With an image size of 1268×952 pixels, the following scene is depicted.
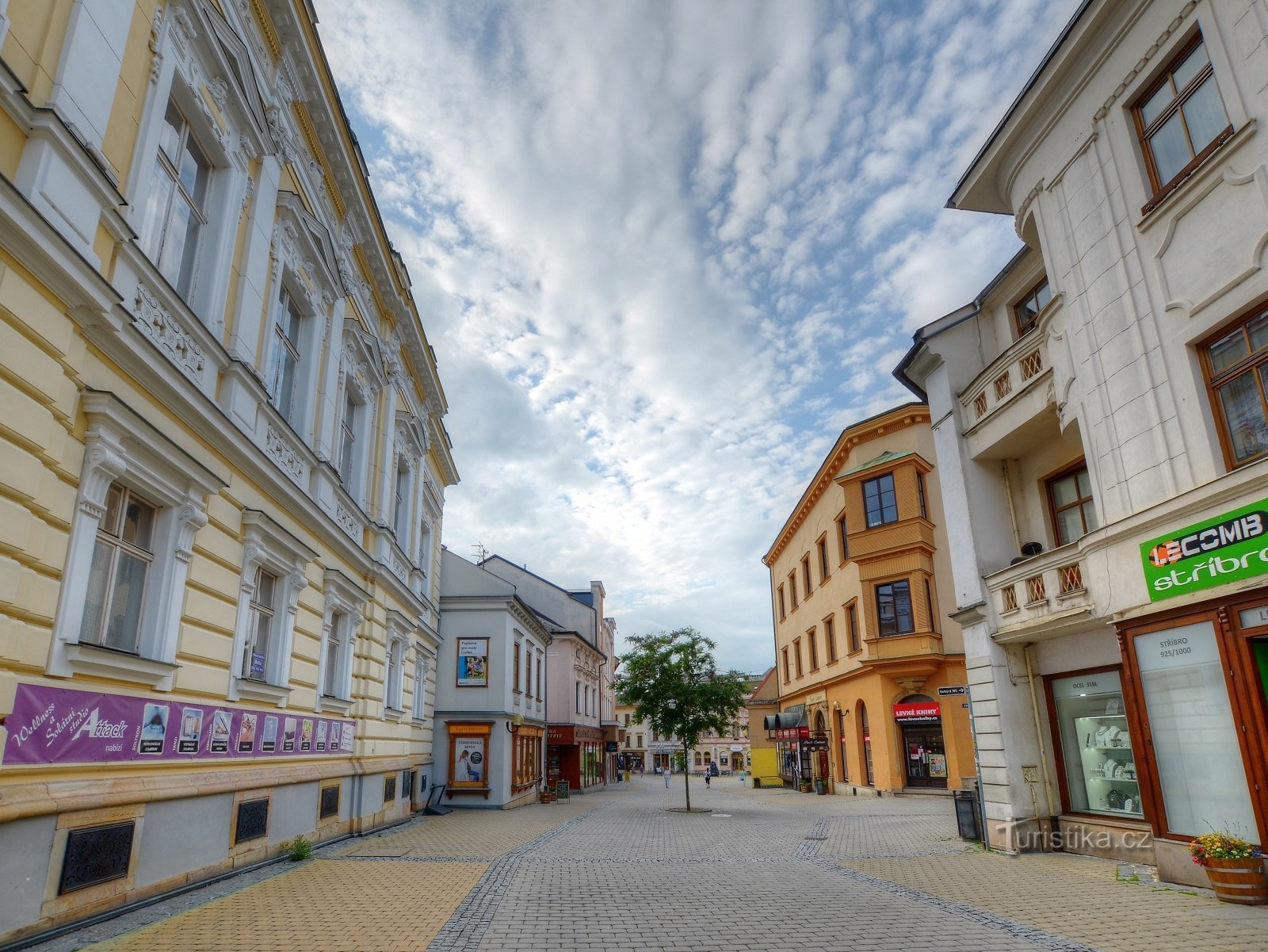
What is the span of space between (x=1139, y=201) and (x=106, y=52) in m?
11.5

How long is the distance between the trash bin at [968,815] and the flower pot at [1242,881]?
5.55 m

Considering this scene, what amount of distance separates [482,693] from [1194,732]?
70.6 ft

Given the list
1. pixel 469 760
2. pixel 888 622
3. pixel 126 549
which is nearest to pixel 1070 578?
pixel 126 549

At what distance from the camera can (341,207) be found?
589 inches

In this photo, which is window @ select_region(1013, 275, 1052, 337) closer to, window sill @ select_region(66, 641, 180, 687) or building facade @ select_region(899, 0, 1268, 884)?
building facade @ select_region(899, 0, 1268, 884)

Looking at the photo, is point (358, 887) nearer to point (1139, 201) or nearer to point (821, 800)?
point (1139, 201)

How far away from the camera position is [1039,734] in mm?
12750

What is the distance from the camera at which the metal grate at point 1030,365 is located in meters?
12.5

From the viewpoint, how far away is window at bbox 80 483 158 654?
737 cm

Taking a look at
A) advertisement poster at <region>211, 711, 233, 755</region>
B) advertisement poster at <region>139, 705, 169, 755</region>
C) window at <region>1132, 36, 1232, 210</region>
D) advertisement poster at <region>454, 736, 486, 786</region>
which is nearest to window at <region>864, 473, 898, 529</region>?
advertisement poster at <region>454, 736, 486, 786</region>

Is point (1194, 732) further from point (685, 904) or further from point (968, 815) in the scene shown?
point (685, 904)

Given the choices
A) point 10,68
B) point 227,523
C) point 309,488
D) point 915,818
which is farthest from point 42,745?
point 915,818

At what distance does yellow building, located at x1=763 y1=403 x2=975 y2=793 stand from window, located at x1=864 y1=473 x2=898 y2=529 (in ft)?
0.12

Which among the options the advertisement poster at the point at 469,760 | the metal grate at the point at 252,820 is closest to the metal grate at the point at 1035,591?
the metal grate at the point at 252,820
